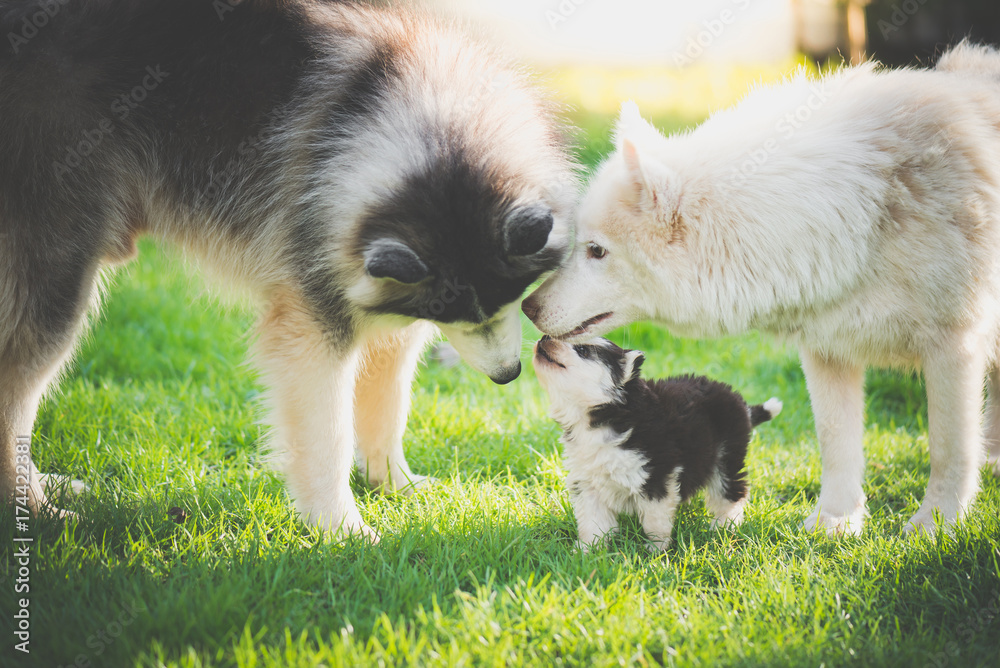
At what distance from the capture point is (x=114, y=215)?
297 cm

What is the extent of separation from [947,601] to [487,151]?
2.37m

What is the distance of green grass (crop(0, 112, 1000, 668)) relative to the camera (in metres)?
2.13

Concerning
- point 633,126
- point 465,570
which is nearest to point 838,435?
point 633,126

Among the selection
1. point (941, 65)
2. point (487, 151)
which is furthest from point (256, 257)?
point (941, 65)

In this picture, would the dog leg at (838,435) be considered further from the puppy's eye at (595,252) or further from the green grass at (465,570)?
the puppy's eye at (595,252)

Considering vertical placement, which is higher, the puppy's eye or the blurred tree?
the blurred tree

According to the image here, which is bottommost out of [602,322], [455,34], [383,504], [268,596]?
[383,504]

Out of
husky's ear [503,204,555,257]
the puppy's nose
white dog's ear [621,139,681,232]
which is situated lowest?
the puppy's nose

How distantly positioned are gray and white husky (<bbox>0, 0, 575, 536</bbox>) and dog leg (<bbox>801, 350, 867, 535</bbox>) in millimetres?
1409

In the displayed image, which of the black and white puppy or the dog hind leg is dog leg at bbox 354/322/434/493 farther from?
the dog hind leg

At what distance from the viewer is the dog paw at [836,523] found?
297cm

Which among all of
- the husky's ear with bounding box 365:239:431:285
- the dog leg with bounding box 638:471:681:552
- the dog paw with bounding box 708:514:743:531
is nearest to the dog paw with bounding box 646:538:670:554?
the dog leg with bounding box 638:471:681:552

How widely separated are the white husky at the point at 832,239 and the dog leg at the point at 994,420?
755mm

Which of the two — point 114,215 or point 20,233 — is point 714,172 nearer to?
point 114,215
